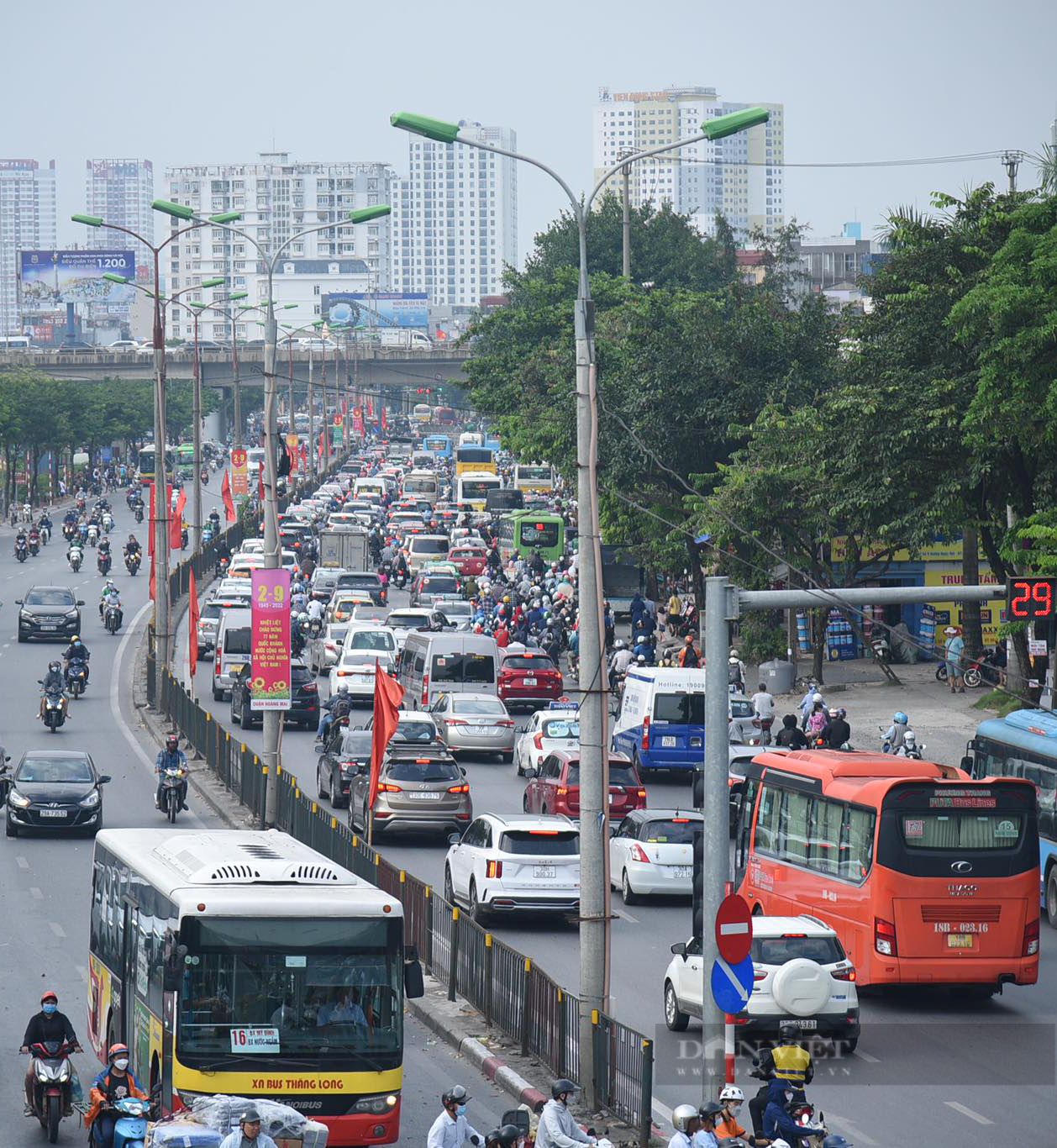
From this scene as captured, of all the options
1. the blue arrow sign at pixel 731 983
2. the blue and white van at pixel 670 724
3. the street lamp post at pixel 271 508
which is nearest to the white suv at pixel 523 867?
the street lamp post at pixel 271 508

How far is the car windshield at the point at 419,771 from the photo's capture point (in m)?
30.9

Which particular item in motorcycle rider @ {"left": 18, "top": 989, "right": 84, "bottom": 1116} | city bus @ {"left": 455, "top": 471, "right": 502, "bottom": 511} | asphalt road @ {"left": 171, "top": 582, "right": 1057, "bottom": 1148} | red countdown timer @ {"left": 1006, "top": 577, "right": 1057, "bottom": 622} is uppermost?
city bus @ {"left": 455, "top": 471, "right": 502, "bottom": 511}

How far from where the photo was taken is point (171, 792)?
33.6 metres

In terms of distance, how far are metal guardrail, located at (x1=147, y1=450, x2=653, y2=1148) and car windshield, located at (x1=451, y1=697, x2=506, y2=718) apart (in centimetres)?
741

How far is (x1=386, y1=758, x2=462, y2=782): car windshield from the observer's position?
30.9 metres

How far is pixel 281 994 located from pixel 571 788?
53.5ft

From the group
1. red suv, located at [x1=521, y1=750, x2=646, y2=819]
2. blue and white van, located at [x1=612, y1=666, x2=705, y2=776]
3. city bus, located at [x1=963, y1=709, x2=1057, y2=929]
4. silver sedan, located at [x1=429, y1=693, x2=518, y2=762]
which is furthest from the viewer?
silver sedan, located at [x1=429, y1=693, x2=518, y2=762]

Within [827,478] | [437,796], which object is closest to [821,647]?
[827,478]

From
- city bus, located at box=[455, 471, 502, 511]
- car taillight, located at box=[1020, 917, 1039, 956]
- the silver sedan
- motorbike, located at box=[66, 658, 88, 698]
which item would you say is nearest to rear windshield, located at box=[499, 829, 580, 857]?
car taillight, located at box=[1020, 917, 1039, 956]

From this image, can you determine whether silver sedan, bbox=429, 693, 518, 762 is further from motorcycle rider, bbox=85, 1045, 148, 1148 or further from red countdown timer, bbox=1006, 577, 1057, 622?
motorcycle rider, bbox=85, 1045, 148, 1148

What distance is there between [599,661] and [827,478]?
2733 centimetres

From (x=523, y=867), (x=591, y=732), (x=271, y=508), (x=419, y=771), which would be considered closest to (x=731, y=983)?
(x=591, y=732)

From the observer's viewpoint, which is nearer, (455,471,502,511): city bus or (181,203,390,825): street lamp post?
(181,203,390,825): street lamp post

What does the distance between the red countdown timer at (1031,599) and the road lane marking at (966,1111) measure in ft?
17.9
